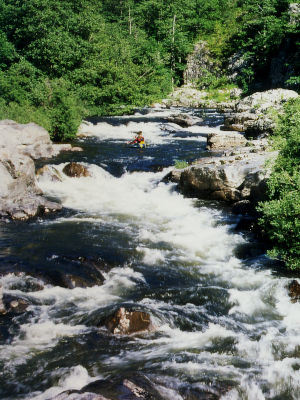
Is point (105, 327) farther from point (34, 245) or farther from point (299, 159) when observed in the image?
point (299, 159)

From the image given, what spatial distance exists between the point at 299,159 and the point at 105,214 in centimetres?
725

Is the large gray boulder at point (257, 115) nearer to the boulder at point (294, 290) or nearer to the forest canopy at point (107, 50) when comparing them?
the forest canopy at point (107, 50)

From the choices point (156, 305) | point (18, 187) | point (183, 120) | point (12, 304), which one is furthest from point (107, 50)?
point (156, 305)

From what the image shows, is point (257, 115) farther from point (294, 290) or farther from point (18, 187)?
point (294, 290)

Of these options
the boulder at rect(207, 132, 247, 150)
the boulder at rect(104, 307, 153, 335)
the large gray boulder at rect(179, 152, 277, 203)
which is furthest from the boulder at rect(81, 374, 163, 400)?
the boulder at rect(207, 132, 247, 150)

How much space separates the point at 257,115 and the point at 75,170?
14.6 metres

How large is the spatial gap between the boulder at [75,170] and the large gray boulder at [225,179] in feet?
16.3

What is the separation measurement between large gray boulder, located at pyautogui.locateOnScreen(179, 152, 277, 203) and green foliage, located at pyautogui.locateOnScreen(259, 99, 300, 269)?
9.64 ft

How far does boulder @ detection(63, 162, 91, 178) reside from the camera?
58.3ft

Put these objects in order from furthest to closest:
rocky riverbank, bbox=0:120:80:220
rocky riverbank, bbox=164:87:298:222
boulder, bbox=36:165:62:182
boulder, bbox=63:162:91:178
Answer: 1. boulder, bbox=63:162:91:178
2. boulder, bbox=36:165:62:182
3. rocky riverbank, bbox=0:120:80:220
4. rocky riverbank, bbox=164:87:298:222

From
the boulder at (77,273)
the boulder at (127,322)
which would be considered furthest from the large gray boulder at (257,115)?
the boulder at (127,322)

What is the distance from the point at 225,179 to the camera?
1436cm

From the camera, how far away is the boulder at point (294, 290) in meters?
8.22

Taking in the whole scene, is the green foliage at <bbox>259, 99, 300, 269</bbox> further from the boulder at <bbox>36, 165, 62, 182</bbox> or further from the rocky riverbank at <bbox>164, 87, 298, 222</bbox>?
the boulder at <bbox>36, 165, 62, 182</bbox>
